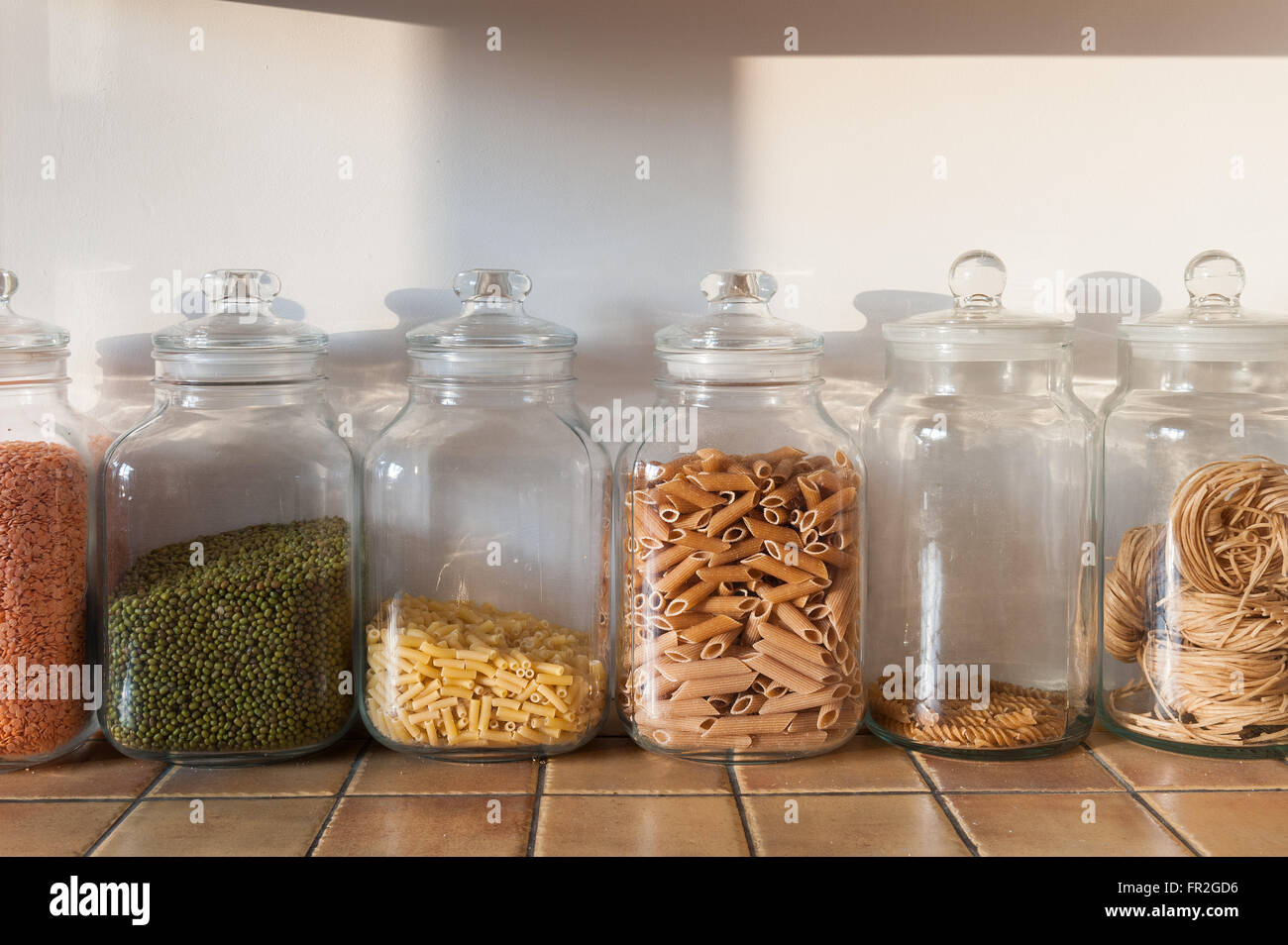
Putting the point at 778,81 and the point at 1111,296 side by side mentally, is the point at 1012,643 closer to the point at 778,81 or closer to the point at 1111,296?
the point at 1111,296

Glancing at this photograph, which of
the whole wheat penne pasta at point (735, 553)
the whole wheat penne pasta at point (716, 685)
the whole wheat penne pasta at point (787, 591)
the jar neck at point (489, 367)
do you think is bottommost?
the whole wheat penne pasta at point (716, 685)

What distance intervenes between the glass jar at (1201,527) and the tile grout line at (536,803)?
60 centimetres

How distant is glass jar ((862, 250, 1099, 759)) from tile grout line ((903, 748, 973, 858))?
29 mm

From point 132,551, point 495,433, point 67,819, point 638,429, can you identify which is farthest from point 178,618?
point 638,429

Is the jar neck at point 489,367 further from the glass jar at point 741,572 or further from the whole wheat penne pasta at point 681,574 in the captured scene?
the whole wheat penne pasta at point 681,574

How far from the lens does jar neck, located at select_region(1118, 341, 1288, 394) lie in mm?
1233

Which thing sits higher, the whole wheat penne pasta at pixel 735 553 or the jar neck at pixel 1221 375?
the jar neck at pixel 1221 375

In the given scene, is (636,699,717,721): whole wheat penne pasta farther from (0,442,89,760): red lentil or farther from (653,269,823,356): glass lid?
(0,442,89,760): red lentil

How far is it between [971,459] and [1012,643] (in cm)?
22

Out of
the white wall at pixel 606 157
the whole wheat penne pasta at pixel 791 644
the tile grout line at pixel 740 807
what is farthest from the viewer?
the white wall at pixel 606 157

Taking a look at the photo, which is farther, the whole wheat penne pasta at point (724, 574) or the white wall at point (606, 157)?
the white wall at point (606, 157)

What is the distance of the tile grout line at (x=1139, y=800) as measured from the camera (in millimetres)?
987

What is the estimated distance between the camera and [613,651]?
1258 mm

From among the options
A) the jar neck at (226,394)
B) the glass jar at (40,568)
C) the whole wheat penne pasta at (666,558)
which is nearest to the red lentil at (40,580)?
the glass jar at (40,568)
